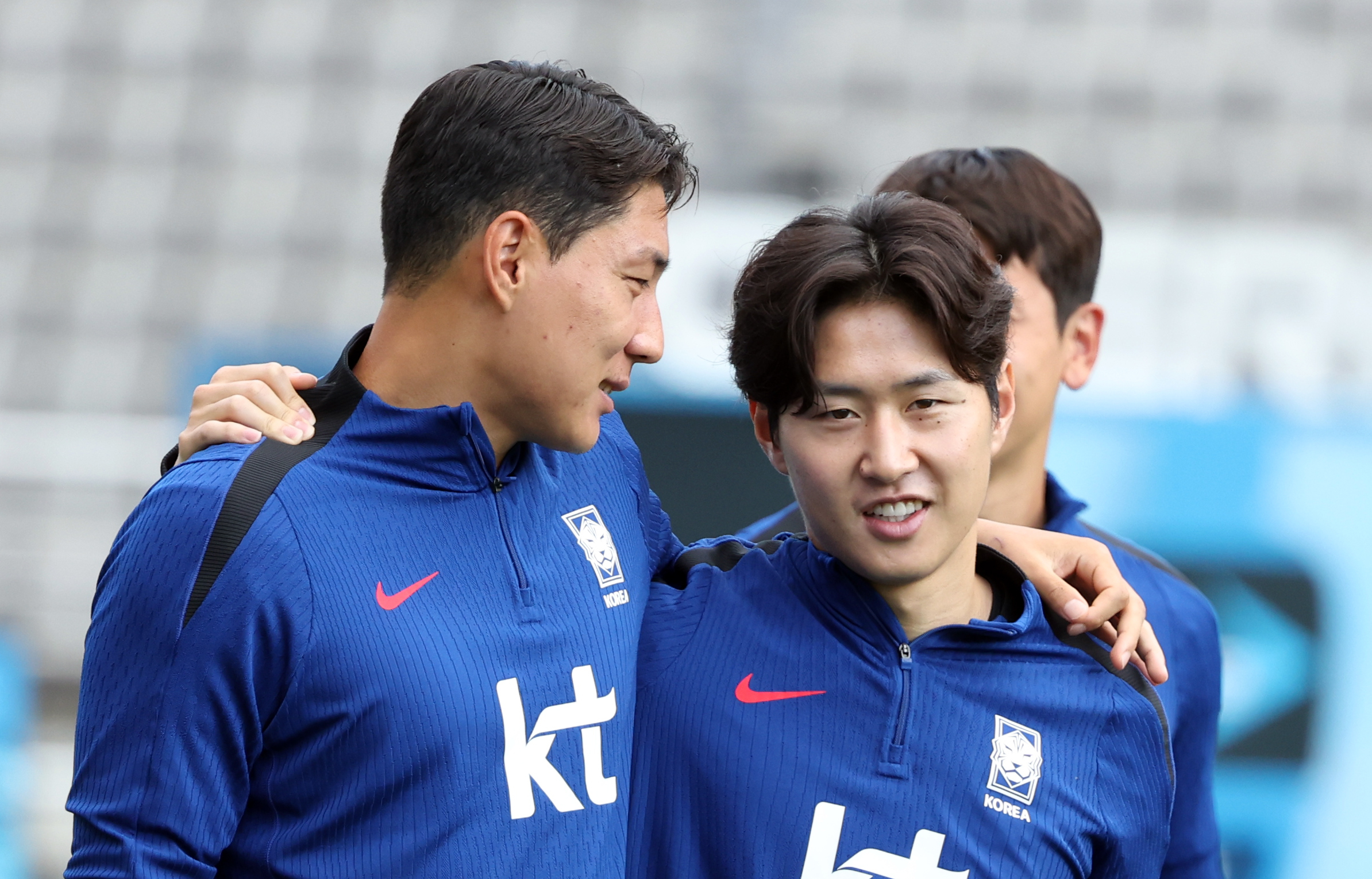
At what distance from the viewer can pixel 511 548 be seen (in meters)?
1.63

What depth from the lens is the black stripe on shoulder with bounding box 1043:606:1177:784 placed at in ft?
5.62

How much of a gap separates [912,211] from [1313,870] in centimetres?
380

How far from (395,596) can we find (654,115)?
5.49m

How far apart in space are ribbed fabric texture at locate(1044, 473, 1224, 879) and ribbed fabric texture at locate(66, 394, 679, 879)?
944 millimetres

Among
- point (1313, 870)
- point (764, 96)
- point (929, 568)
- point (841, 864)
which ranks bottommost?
point (1313, 870)

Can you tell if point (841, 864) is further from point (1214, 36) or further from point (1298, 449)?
point (1214, 36)

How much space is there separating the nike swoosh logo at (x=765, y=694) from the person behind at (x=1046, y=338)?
71 centimetres

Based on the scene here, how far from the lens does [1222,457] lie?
4.78m

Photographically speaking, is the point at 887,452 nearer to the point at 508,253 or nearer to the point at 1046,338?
the point at 508,253

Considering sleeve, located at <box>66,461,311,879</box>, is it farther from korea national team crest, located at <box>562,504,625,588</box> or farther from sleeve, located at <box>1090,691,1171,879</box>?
sleeve, located at <box>1090,691,1171,879</box>

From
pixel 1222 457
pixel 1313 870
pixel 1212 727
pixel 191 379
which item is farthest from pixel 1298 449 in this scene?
pixel 191 379

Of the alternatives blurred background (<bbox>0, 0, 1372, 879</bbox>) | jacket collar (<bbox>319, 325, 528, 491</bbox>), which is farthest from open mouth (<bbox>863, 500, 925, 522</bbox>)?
blurred background (<bbox>0, 0, 1372, 879</bbox>)

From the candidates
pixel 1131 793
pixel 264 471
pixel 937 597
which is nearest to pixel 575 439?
pixel 264 471

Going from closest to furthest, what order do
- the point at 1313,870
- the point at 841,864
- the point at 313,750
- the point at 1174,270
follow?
1. the point at 313,750
2. the point at 841,864
3. the point at 1313,870
4. the point at 1174,270
